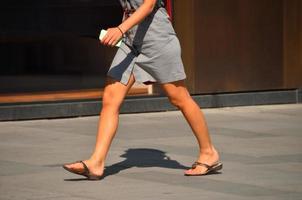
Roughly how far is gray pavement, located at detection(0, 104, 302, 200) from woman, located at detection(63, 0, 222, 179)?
0.87 feet

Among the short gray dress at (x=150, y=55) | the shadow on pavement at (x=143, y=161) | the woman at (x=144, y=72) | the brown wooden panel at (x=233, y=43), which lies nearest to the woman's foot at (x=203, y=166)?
the woman at (x=144, y=72)

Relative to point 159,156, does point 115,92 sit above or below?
above

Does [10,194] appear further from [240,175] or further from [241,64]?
[241,64]

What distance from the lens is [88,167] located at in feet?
28.5

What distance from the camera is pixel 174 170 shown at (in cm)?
928

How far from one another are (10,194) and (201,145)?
1857mm

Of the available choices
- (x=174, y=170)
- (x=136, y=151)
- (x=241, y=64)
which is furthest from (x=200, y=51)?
(x=174, y=170)

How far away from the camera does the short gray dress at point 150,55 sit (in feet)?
29.1

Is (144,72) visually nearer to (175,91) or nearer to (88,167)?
(175,91)

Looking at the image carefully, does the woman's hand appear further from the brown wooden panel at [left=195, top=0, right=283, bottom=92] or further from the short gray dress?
the brown wooden panel at [left=195, top=0, right=283, bottom=92]

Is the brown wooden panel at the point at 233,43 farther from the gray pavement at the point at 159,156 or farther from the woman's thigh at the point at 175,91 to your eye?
the woman's thigh at the point at 175,91

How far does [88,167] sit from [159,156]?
1.53 meters

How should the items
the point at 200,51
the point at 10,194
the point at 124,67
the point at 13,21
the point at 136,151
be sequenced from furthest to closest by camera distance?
the point at 200,51, the point at 13,21, the point at 136,151, the point at 124,67, the point at 10,194

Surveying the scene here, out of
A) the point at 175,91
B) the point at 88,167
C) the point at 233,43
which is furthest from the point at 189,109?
the point at 233,43
